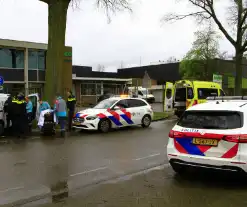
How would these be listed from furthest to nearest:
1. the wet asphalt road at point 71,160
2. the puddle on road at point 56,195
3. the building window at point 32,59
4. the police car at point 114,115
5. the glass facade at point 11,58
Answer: the building window at point 32,59 < the glass facade at point 11,58 < the police car at point 114,115 < the wet asphalt road at point 71,160 < the puddle on road at point 56,195

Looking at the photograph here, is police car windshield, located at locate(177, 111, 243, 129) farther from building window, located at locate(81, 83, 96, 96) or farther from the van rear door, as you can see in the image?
building window, located at locate(81, 83, 96, 96)

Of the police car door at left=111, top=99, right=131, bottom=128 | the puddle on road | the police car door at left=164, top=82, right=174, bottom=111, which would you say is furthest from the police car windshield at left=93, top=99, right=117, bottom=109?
the puddle on road

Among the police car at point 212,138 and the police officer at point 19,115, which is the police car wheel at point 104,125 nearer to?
the police officer at point 19,115

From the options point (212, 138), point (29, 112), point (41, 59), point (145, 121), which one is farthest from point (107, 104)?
point (41, 59)

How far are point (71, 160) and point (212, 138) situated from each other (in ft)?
12.7

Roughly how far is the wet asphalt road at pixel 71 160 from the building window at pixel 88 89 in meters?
25.1

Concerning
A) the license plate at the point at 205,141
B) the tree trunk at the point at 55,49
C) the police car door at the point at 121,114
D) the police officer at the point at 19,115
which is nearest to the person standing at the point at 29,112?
the police officer at the point at 19,115

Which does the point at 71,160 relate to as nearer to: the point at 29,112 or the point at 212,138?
the point at 212,138

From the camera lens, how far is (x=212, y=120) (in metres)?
6.09

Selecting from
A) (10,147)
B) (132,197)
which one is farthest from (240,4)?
(132,197)

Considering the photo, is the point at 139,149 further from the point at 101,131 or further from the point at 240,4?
the point at 240,4

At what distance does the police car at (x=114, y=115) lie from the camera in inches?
528

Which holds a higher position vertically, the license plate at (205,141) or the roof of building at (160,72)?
the roof of building at (160,72)

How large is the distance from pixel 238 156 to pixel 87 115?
28.3 ft
